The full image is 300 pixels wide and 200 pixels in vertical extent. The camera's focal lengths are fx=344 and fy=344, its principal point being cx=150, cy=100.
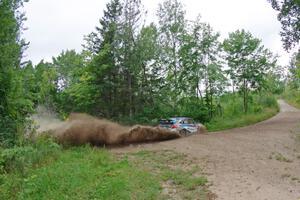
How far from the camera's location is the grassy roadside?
7340 mm

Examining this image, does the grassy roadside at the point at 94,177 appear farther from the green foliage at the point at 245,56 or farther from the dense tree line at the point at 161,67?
the green foliage at the point at 245,56

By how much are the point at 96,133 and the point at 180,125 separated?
23.7 feet

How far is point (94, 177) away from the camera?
856 cm

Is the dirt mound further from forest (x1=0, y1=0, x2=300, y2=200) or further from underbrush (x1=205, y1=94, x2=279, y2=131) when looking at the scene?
underbrush (x1=205, y1=94, x2=279, y2=131)

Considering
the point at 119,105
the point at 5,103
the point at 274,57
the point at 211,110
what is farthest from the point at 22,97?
the point at 274,57

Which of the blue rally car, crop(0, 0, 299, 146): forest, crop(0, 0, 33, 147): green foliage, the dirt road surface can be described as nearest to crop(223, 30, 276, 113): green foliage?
crop(0, 0, 299, 146): forest

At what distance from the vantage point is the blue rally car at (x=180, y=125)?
2059 centimetres

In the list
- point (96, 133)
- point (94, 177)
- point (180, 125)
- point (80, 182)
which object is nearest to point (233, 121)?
point (180, 125)

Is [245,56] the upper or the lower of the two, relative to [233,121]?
upper

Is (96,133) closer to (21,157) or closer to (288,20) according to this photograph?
(21,157)

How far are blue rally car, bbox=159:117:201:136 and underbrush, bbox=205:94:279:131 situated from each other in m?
4.47

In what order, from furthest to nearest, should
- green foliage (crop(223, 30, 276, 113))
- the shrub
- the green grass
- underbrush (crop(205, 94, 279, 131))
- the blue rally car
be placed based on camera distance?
green foliage (crop(223, 30, 276, 113)) < underbrush (crop(205, 94, 279, 131)) < the green grass < the blue rally car < the shrub

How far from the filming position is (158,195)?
733 cm

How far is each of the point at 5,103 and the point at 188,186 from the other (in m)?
9.99
